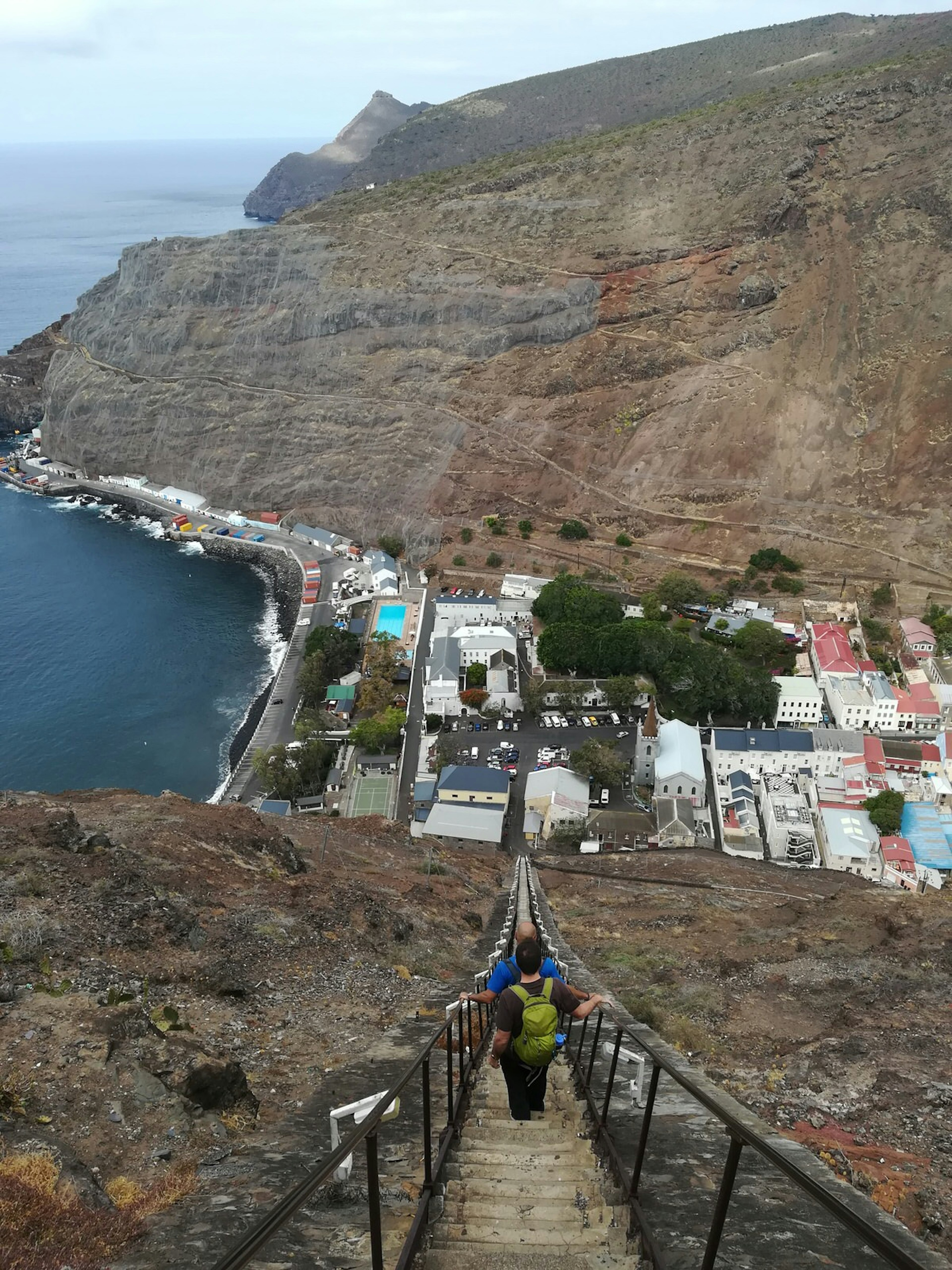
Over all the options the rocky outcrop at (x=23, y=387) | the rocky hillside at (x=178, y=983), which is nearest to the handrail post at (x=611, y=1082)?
the rocky hillside at (x=178, y=983)

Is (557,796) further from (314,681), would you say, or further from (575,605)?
(314,681)

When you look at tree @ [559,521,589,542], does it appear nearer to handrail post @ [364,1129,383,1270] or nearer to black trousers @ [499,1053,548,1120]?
black trousers @ [499,1053,548,1120]

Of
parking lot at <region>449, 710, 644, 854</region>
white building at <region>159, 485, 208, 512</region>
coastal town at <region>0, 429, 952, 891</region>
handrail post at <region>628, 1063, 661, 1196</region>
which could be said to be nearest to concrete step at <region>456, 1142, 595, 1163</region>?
handrail post at <region>628, 1063, 661, 1196</region>

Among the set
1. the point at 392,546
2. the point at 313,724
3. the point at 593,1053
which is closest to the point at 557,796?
the point at 313,724

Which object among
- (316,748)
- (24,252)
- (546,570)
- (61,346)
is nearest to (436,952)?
(316,748)

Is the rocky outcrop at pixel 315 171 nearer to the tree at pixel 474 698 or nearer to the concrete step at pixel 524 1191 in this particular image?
the tree at pixel 474 698

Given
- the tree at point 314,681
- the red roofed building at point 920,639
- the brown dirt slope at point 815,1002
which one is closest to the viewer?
the brown dirt slope at point 815,1002
